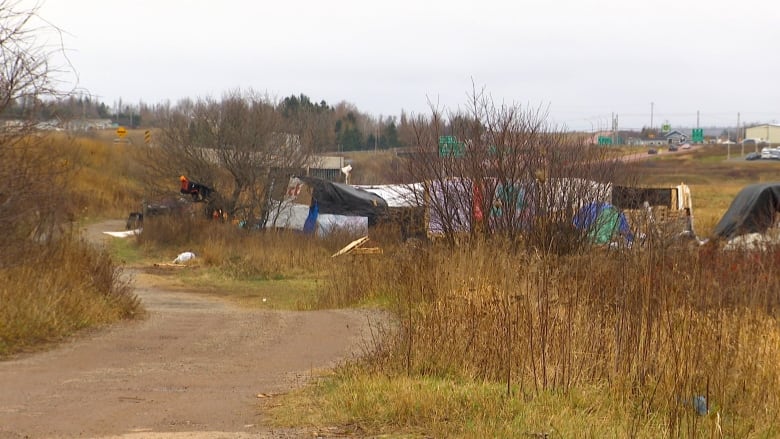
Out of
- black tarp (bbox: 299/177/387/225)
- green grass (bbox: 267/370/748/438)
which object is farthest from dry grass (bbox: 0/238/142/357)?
black tarp (bbox: 299/177/387/225)

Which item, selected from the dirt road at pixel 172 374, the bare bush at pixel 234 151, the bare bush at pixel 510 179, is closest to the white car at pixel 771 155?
the bare bush at pixel 234 151

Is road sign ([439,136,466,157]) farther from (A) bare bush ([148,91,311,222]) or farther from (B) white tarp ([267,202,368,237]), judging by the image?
(A) bare bush ([148,91,311,222])

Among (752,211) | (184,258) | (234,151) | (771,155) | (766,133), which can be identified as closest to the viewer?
(752,211)

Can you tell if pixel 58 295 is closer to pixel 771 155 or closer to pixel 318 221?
pixel 318 221

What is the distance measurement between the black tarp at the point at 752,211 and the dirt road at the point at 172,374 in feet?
45.7

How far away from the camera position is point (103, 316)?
516 inches

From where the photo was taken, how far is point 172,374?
9234 millimetres

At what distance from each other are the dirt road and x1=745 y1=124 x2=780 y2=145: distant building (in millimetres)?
150003

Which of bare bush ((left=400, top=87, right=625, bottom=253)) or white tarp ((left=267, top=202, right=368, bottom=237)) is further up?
bare bush ((left=400, top=87, right=625, bottom=253))

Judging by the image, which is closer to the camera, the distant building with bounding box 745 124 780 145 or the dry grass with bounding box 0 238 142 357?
the dry grass with bounding box 0 238 142 357

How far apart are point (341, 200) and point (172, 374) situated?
2620 cm

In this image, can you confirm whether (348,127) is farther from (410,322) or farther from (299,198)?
(410,322)

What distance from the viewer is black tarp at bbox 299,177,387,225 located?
35156mm

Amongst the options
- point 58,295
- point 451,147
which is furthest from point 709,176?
point 58,295
